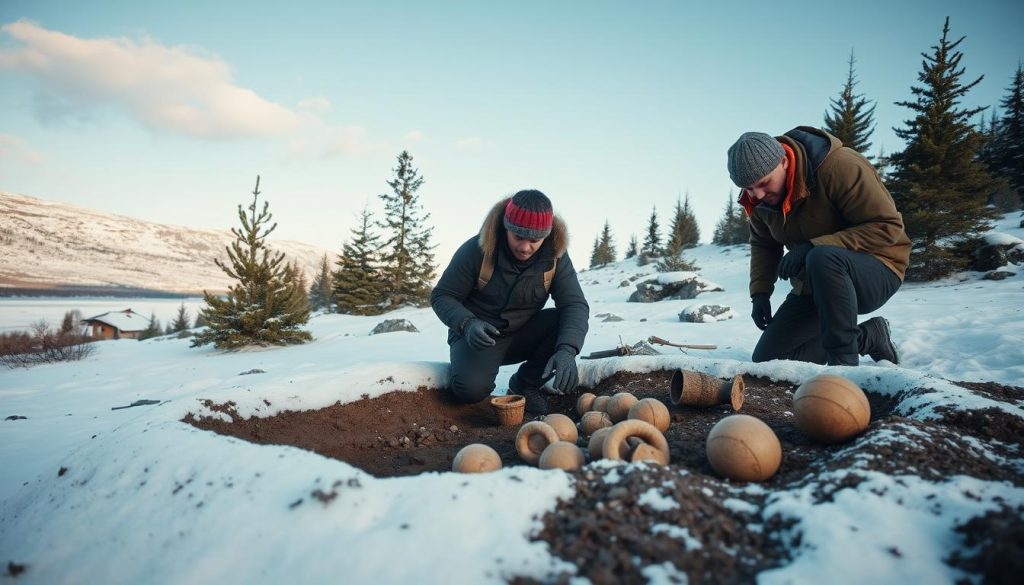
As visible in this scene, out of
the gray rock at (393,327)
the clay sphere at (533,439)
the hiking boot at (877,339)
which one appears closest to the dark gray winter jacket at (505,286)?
the clay sphere at (533,439)

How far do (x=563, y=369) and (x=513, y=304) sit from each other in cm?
84

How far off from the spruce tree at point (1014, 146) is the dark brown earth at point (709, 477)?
39.5 meters

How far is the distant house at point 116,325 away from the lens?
121ft

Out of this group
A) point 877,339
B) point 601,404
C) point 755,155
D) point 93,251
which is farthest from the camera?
point 93,251

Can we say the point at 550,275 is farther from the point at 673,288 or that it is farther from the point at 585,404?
the point at 673,288

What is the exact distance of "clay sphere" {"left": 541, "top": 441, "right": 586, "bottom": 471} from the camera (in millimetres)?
2117

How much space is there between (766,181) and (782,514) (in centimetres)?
304

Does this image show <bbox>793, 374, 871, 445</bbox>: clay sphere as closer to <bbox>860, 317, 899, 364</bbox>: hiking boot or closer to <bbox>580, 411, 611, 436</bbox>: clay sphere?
<bbox>580, 411, 611, 436</bbox>: clay sphere

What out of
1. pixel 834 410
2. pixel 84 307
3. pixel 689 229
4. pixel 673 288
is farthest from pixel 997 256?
pixel 84 307

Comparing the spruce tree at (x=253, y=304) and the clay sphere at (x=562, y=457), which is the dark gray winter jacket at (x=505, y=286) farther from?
the spruce tree at (x=253, y=304)

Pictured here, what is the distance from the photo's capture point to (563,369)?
149 inches

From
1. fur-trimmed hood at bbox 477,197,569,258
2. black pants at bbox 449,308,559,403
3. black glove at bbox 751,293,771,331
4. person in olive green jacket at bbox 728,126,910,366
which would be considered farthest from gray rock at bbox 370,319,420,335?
person in olive green jacket at bbox 728,126,910,366

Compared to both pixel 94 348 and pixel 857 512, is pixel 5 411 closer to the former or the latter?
pixel 857 512

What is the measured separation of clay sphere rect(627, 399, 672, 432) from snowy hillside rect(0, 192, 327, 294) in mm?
Result: 83713
